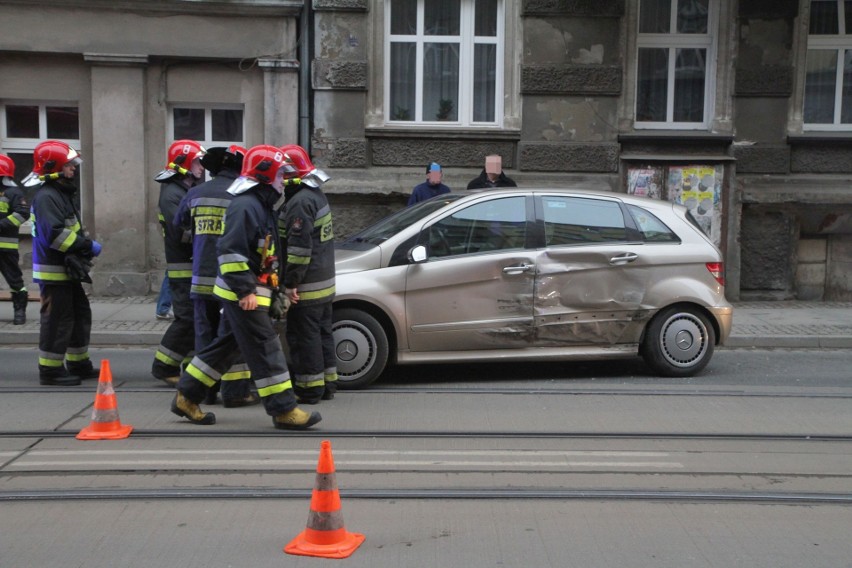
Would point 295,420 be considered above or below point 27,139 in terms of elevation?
below

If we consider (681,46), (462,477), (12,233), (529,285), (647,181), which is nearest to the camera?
(462,477)

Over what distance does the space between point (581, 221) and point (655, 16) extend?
681cm

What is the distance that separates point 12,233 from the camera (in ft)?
38.6

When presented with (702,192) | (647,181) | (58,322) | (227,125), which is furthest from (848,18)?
(58,322)

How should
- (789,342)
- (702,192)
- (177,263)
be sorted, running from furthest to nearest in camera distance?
(702,192)
(789,342)
(177,263)

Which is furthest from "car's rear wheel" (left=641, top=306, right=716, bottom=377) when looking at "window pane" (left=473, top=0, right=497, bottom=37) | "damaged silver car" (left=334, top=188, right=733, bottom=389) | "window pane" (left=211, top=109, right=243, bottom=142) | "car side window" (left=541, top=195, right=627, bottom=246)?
"window pane" (left=211, top=109, right=243, bottom=142)

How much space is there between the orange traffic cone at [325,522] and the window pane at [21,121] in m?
11.3

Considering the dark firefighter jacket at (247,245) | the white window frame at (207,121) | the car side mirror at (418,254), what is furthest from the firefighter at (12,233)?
the dark firefighter jacket at (247,245)

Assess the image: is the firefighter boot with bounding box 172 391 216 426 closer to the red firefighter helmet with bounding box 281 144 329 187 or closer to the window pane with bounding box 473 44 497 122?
the red firefighter helmet with bounding box 281 144 329 187

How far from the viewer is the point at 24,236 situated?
572 inches

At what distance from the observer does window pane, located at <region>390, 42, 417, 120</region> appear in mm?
14734

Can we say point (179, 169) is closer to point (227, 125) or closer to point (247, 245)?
point (247, 245)

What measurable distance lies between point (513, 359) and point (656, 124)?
23.5 feet

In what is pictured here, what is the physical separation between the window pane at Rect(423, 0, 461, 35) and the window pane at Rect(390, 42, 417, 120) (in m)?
0.36
